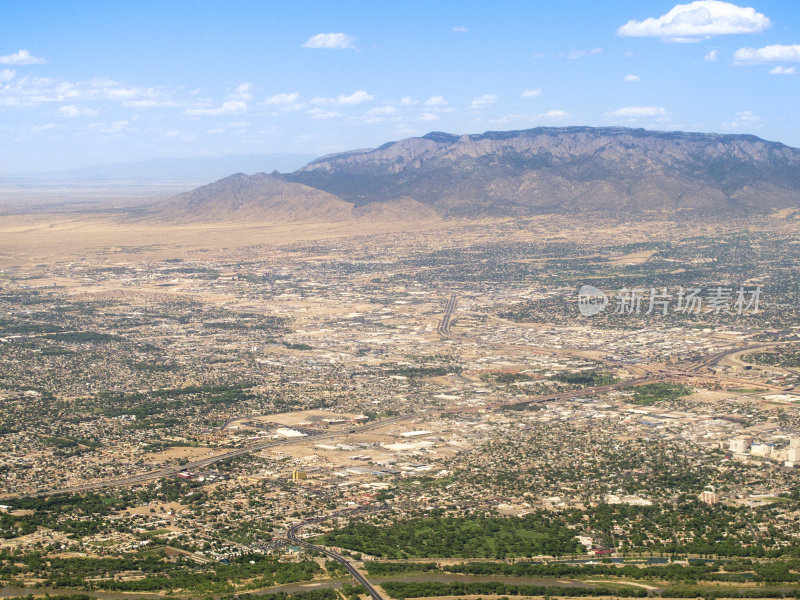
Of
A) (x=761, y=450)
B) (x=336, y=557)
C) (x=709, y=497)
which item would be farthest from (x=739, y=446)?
(x=336, y=557)

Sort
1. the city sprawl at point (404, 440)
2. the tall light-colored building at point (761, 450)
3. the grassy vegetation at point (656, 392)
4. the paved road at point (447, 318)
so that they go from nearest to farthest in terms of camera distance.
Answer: the city sprawl at point (404, 440), the tall light-colored building at point (761, 450), the grassy vegetation at point (656, 392), the paved road at point (447, 318)

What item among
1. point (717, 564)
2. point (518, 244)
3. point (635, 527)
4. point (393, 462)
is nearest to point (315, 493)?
point (393, 462)

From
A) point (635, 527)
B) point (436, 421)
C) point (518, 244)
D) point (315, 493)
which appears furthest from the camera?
point (518, 244)

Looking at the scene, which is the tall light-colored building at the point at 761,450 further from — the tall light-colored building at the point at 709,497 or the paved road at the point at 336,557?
the paved road at the point at 336,557

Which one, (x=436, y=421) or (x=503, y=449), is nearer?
(x=503, y=449)

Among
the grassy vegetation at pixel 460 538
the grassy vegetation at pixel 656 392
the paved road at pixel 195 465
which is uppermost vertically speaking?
the grassy vegetation at pixel 656 392

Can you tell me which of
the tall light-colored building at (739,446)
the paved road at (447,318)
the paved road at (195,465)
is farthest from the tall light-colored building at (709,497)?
the paved road at (447,318)

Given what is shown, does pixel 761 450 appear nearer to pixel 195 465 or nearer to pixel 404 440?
pixel 404 440

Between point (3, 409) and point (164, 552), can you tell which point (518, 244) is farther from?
point (164, 552)

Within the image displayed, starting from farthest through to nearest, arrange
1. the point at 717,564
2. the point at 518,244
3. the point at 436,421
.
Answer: the point at 518,244
the point at 436,421
the point at 717,564
